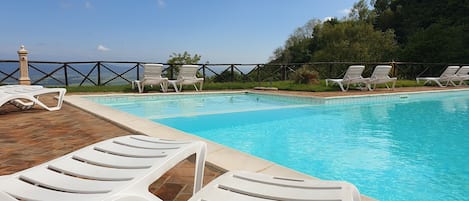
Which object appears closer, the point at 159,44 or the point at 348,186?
the point at 348,186

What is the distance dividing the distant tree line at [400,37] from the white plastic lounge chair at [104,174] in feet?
82.4

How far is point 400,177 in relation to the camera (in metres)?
3.20

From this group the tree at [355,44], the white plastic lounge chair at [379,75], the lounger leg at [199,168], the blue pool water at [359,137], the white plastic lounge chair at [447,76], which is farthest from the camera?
the tree at [355,44]

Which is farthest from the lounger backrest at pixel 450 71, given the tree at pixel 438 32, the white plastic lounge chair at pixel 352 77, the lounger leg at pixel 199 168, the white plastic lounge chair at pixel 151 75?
the lounger leg at pixel 199 168

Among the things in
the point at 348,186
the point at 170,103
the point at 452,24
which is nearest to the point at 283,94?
the point at 170,103

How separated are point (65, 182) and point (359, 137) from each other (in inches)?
174

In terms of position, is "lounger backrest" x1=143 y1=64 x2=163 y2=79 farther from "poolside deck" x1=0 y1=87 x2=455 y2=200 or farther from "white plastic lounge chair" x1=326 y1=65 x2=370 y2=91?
"white plastic lounge chair" x1=326 y1=65 x2=370 y2=91

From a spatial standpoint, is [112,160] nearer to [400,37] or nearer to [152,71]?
[152,71]

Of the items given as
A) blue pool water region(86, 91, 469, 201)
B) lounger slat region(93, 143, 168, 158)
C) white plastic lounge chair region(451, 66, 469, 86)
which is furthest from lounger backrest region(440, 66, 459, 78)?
lounger slat region(93, 143, 168, 158)

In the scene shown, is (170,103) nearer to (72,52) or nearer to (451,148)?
(451,148)

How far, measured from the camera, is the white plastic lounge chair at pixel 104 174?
1320 millimetres

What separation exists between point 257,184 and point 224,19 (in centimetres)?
2669

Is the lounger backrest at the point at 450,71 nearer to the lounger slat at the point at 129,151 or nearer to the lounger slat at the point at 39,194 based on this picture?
the lounger slat at the point at 129,151

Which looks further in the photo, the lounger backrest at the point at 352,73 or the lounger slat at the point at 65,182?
the lounger backrest at the point at 352,73
